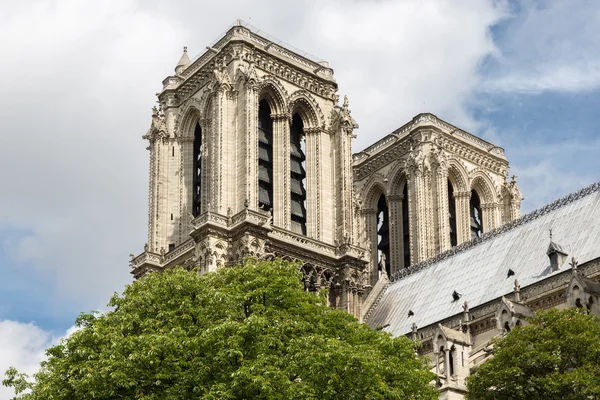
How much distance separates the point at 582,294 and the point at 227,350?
56.9 ft

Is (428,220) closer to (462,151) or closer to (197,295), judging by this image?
(462,151)

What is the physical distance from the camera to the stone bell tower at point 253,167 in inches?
2331

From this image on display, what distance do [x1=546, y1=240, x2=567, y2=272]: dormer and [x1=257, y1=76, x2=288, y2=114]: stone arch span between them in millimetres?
18163

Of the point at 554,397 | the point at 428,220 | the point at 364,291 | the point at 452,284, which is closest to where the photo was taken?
the point at 554,397

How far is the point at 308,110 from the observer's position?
65875mm

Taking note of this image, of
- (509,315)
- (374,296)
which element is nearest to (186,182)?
(374,296)

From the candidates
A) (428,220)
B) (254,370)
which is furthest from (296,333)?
(428,220)

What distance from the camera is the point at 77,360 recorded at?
122 feet

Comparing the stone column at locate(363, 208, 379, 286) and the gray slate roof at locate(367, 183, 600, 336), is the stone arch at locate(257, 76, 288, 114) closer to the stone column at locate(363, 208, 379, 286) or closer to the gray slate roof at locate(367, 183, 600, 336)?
the gray slate roof at locate(367, 183, 600, 336)

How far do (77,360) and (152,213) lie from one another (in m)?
27.5

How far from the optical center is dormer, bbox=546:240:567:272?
5184 cm

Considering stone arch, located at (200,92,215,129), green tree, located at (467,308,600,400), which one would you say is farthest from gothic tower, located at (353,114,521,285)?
green tree, located at (467,308,600,400)

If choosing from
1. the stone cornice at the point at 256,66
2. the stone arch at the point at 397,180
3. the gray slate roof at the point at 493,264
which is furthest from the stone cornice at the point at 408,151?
the gray slate roof at the point at 493,264

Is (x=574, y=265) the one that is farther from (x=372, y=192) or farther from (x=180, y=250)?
(x=372, y=192)
